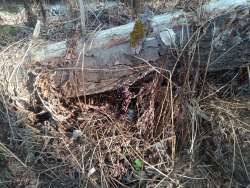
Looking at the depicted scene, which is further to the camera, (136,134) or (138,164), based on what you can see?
(136,134)

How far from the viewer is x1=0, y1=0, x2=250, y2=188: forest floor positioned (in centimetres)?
219

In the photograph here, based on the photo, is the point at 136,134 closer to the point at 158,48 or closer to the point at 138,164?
the point at 138,164

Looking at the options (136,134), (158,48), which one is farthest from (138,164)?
(158,48)

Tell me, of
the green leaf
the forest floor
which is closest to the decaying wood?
the forest floor

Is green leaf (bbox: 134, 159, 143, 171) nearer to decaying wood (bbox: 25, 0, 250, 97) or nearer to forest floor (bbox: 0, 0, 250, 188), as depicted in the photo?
forest floor (bbox: 0, 0, 250, 188)

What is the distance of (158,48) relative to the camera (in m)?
2.37

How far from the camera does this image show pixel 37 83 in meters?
2.52

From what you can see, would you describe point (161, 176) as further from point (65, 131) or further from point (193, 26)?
point (193, 26)

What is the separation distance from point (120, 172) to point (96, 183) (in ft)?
0.57

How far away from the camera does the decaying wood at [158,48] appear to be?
2.31m

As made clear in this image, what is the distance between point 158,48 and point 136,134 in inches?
23.9

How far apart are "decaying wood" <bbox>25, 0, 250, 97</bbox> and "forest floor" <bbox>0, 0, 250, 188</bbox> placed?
0.10 m

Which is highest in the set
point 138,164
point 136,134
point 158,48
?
point 158,48

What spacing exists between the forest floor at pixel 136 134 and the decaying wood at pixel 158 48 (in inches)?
3.9
